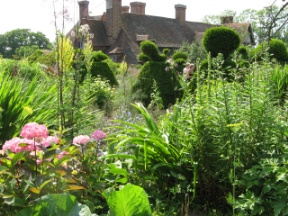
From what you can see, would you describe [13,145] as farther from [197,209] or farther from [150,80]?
[150,80]

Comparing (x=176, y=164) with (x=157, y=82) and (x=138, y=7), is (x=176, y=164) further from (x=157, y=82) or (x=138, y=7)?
(x=138, y=7)

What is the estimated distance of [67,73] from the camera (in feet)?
15.4

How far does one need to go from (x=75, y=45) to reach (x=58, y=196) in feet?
9.67

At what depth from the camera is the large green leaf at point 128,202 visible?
7.92 feet

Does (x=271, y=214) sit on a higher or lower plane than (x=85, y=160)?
lower

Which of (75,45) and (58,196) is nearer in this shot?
(58,196)

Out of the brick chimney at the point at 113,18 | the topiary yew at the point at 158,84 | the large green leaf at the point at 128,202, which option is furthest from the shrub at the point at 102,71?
the brick chimney at the point at 113,18

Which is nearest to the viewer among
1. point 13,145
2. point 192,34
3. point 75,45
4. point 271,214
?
point 13,145

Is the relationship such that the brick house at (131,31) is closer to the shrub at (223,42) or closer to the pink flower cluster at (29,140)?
the shrub at (223,42)

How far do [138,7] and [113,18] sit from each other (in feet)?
23.0

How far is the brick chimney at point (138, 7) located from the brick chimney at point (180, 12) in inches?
151

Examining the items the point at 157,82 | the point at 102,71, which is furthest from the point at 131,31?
the point at 157,82

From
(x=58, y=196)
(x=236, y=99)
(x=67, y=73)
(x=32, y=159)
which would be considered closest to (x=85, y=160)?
(x=32, y=159)

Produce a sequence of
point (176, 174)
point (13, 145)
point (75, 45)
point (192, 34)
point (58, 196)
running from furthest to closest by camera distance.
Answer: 1. point (192, 34)
2. point (75, 45)
3. point (176, 174)
4. point (13, 145)
5. point (58, 196)
